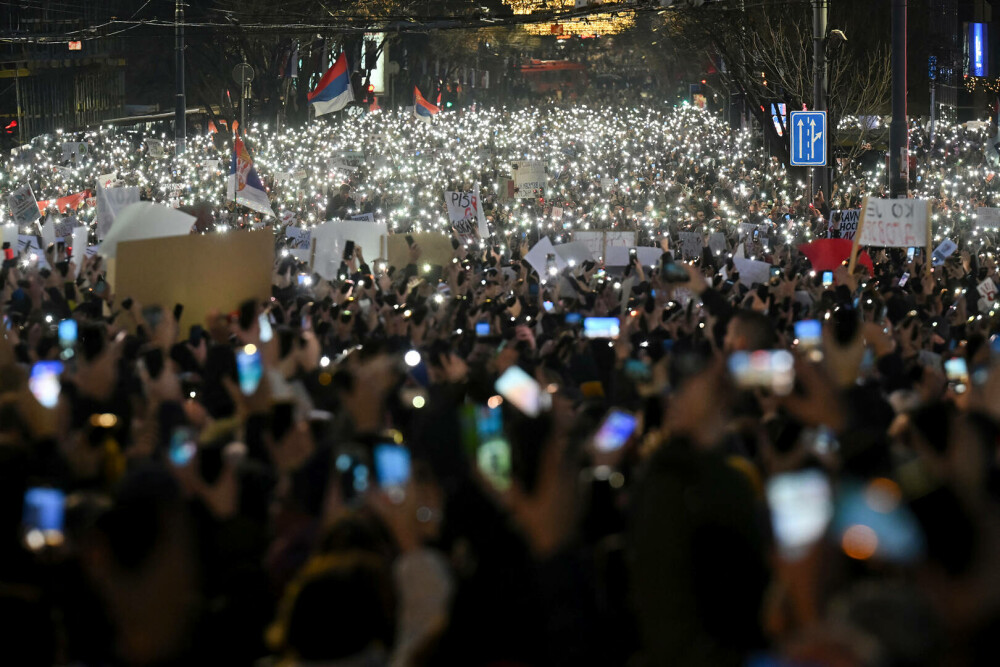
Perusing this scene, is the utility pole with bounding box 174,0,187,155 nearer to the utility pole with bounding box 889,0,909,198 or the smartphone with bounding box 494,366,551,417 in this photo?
the utility pole with bounding box 889,0,909,198

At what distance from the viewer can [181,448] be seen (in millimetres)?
5223

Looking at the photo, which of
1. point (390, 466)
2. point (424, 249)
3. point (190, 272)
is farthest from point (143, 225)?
point (390, 466)

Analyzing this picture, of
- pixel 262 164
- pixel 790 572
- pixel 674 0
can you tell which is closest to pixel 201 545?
pixel 790 572

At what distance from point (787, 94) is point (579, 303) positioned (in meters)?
22.2

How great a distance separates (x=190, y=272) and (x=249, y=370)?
16.3 ft

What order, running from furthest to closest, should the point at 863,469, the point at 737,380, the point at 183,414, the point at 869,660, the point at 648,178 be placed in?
the point at 648,178 < the point at 737,380 < the point at 183,414 < the point at 863,469 < the point at 869,660

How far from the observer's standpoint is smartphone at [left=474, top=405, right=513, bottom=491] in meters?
Result: 4.49

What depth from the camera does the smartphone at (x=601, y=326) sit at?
1009 cm

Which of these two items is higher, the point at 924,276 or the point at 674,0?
the point at 674,0

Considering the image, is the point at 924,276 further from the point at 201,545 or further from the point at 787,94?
the point at 787,94

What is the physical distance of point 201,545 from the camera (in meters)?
4.08

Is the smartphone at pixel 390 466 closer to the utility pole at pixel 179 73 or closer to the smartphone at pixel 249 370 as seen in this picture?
the smartphone at pixel 249 370

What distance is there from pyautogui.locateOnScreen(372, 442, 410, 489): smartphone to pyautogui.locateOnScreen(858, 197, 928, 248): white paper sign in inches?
478

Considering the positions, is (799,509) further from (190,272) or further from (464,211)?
(464,211)
